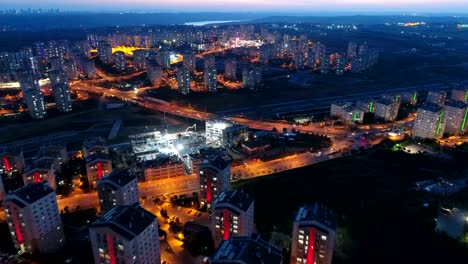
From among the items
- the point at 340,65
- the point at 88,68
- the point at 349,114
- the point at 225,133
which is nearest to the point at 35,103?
the point at 88,68

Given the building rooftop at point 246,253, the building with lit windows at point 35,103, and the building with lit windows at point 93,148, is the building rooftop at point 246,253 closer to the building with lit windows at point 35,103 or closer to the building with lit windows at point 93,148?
the building with lit windows at point 93,148

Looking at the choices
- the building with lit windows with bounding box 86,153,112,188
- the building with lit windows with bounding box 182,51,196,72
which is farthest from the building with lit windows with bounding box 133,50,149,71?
the building with lit windows with bounding box 86,153,112,188

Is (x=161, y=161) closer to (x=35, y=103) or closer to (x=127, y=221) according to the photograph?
(x=127, y=221)

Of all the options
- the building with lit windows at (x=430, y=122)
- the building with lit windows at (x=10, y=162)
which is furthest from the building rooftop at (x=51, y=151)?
the building with lit windows at (x=430, y=122)

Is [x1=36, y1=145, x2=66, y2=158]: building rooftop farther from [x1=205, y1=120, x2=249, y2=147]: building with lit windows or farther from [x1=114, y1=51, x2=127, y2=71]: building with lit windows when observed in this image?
[x1=114, y1=51, x2=127, y2=71]: building with lit windows

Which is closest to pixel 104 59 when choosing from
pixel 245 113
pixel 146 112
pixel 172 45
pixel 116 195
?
pixel 172 45

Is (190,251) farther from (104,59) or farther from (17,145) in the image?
(104,59)
